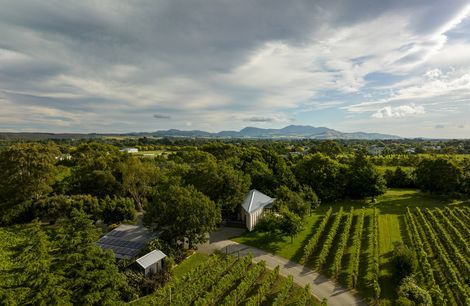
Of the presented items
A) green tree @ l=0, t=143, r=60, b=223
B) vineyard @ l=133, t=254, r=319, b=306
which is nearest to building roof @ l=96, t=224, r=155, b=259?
vineyard @ l=133, t=254, r=319, b=306

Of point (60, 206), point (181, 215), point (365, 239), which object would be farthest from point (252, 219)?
point (60, 206)


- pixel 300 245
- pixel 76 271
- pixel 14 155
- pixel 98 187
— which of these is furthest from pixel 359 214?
pixel 14 155

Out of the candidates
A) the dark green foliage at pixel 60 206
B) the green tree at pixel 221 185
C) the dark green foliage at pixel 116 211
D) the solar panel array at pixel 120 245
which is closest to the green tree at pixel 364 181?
the green tree at pixel 221 185

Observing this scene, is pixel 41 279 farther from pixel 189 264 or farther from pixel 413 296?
pixel 413 296

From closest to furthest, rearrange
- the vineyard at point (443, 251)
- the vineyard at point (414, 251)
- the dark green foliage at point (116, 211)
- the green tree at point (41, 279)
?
the green tree at point (41, 279) < the vineyard at point (443, 251) < the vineyard at point (414, 251) < the dark green foliage at point (116, 211)

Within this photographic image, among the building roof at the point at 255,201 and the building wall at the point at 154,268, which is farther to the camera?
the building roof at the point at 255,201

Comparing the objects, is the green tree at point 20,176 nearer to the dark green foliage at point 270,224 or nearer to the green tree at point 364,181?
the dark green foliage at point 270,224
